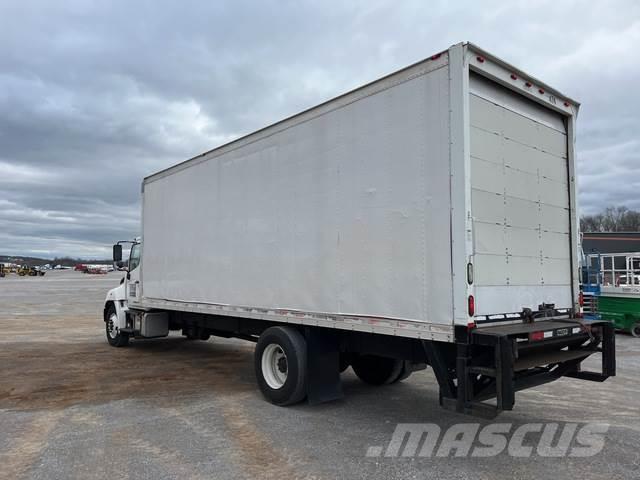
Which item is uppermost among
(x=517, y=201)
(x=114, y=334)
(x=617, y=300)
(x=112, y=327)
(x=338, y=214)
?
(x=517, y=201)

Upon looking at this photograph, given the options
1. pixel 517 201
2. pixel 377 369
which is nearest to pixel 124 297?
pixel 377 369

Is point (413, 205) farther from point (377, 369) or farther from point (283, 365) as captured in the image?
point (377, 369)

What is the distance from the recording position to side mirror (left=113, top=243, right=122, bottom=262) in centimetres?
1184

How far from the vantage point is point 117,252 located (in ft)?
39.0

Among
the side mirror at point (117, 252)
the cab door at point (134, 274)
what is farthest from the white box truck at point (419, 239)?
the side mirror at point (117, 252)

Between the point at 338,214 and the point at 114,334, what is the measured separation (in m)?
8.19

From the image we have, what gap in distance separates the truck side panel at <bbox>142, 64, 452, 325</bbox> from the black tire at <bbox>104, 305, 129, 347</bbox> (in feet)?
12.3

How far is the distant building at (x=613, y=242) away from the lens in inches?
1457

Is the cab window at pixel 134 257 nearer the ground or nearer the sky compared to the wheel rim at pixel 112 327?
nearer the sky

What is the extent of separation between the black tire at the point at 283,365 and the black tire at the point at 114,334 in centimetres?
595

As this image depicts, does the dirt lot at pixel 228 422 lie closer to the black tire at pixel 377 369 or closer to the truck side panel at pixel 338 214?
the black tire at pixel 377 369

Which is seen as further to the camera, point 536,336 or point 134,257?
point 134,257

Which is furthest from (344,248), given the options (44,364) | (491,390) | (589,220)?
(589,220)

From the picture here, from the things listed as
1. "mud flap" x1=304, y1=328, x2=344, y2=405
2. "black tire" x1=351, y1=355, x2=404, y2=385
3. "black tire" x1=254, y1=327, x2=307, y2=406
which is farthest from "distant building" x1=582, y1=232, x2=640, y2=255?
"black tire" x1=254, y1=327, x2=307, y2=406
